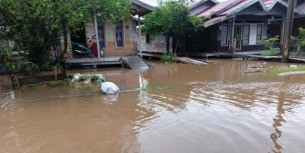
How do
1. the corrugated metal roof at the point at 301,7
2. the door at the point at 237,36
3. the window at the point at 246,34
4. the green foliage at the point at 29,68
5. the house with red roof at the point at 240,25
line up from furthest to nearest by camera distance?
the window at the point at 246,34, the corrugated metal roof at the point at 301,7, the door at the point at 237,36, the house with red roof at the point at 240,25, the green foliage at the point at 29,68

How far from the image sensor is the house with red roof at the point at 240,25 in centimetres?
2030

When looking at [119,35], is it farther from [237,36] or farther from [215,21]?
[237,36]

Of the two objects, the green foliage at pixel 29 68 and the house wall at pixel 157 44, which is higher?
the house wall at pixel 157 44

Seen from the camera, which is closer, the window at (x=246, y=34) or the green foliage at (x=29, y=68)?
the green foliage at (x=29, y=68)

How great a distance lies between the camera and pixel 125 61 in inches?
634

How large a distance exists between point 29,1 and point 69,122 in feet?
16.3

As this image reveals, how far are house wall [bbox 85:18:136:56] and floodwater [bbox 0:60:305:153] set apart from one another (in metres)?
8.55

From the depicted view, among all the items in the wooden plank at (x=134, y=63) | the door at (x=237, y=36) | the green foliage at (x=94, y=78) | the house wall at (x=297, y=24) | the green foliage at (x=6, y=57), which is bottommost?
the green foliage at (x=94, y=78)

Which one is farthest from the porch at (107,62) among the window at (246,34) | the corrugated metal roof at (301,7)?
the corrugated metal roof at (301,7)

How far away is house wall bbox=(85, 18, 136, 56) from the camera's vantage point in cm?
1752

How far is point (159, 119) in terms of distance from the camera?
19.6ft

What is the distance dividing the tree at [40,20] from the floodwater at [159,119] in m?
1.85

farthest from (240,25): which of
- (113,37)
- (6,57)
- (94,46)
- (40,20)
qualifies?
(6,57)

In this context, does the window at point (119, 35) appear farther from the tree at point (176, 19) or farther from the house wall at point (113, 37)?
the tree at point (176, 19)
